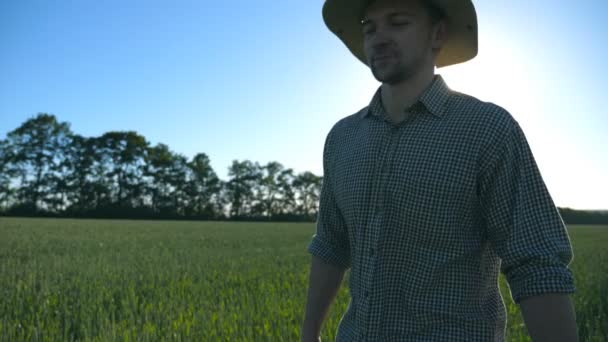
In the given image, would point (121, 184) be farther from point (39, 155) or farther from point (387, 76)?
point (387, 76)

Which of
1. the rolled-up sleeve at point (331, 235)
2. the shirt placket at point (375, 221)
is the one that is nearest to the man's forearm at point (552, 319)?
the shirt placket at point (375, 221)

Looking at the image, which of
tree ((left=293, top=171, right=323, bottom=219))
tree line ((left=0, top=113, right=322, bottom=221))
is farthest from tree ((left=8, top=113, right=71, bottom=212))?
tree ((left=293, top=171, right=323, bottom=219))

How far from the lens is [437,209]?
1.51m

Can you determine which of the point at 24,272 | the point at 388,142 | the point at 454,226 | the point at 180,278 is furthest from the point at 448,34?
the point at 24,272

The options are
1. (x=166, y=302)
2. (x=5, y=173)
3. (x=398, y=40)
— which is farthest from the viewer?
(x=5, y=173)

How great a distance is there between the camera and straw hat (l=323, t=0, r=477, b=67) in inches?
68.1

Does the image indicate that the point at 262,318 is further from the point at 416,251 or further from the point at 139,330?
the point at 416,251

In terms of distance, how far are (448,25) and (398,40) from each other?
355 mm

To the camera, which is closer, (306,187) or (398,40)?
(398,40)

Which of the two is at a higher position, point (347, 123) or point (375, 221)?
point (347, 123)

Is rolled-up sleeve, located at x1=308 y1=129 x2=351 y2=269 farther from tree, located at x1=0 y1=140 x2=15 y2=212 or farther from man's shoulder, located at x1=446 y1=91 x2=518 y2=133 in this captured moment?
tree, located at x1=0 y1=140 x2=15 y2=212

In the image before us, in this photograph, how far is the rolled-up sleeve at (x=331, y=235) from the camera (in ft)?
6.41

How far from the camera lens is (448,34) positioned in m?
1.87

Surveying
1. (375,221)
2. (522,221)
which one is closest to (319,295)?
(375,221)
